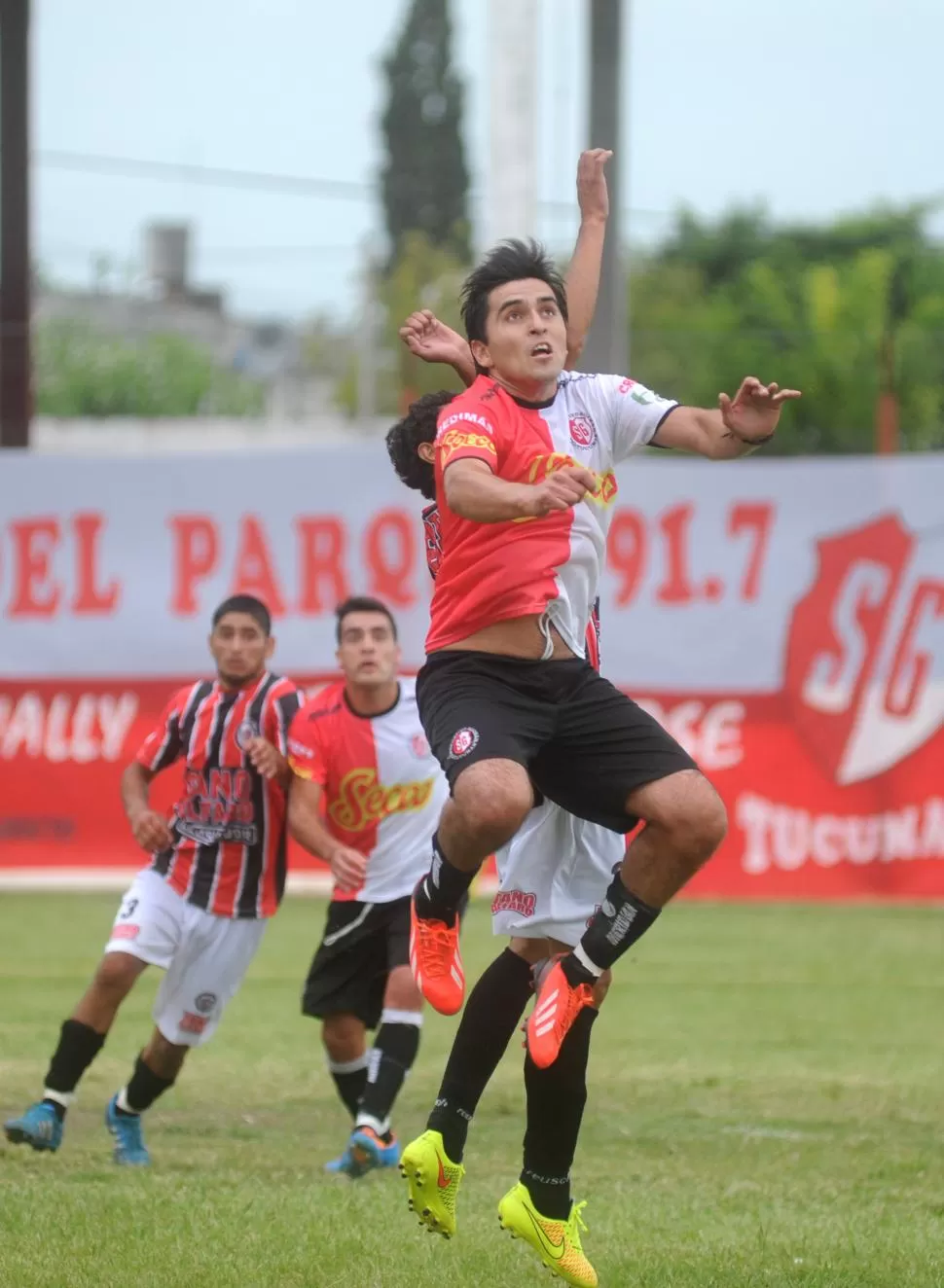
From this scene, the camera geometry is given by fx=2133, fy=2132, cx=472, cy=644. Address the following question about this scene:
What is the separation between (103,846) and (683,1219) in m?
9.76

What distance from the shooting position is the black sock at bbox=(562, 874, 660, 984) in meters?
5.70

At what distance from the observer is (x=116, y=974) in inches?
314

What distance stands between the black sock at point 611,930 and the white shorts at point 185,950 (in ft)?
8.67

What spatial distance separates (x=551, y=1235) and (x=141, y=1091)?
263cm

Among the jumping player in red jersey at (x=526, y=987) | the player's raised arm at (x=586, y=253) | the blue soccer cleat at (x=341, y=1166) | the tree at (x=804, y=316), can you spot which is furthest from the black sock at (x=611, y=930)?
the tree at (x=804, y=316)

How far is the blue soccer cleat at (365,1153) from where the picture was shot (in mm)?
7605

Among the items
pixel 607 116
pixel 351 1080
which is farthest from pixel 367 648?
pixel 607 116

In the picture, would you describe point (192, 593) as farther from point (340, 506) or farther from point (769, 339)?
point (769, 339)

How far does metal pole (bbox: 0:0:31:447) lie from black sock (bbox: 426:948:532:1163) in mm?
12841

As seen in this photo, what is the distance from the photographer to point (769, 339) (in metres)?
65.6

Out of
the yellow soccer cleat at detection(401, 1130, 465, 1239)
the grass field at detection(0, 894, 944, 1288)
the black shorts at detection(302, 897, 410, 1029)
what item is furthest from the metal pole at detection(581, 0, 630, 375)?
the yellow soccer cleat at detection(401, 1130, 465, 1239)

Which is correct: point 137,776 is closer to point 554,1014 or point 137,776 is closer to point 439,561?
point 439,561

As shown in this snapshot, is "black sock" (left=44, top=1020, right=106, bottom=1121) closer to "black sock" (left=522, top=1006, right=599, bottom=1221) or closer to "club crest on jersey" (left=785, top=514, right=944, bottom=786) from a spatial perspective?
"black sock" (left=522, top=1006, right=599, bottom=1221)

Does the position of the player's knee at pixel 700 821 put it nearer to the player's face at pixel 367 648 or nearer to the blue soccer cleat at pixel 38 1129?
the player's face at pixel 367 648
